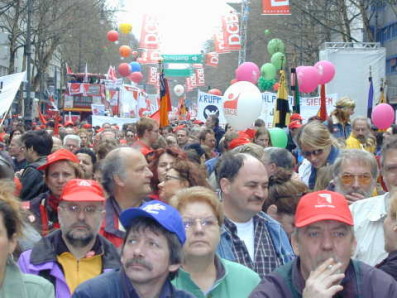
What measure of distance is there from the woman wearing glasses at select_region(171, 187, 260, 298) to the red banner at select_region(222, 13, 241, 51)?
34685mm

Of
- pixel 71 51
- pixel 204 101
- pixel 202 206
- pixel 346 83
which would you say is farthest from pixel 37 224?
pixel 71 51

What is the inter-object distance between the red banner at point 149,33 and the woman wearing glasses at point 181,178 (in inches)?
1429

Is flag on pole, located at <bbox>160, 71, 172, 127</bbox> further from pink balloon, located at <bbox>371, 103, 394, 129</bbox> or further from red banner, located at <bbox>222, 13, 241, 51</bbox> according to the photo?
red banner, located at <bbox>222, 13, 241, 51</bbox>

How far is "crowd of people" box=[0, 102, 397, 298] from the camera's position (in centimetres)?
373

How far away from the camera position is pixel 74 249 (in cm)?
491

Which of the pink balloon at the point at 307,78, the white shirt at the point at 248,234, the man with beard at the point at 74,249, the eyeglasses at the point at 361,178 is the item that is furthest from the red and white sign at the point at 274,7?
the man with beard at the point at 74,249

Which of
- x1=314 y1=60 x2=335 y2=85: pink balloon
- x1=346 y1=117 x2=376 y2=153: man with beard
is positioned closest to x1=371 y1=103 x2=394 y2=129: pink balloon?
x1=314 y1=60 x2=335 y2=85: pink balloon

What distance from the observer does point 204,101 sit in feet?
67.4

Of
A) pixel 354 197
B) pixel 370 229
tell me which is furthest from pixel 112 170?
pixel 370 229

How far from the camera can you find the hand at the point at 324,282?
3.47m

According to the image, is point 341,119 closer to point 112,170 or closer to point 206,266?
point 112,170

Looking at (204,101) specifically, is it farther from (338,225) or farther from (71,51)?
(71,51)

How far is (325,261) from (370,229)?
142 centimetres

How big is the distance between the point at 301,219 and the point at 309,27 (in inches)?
1660
